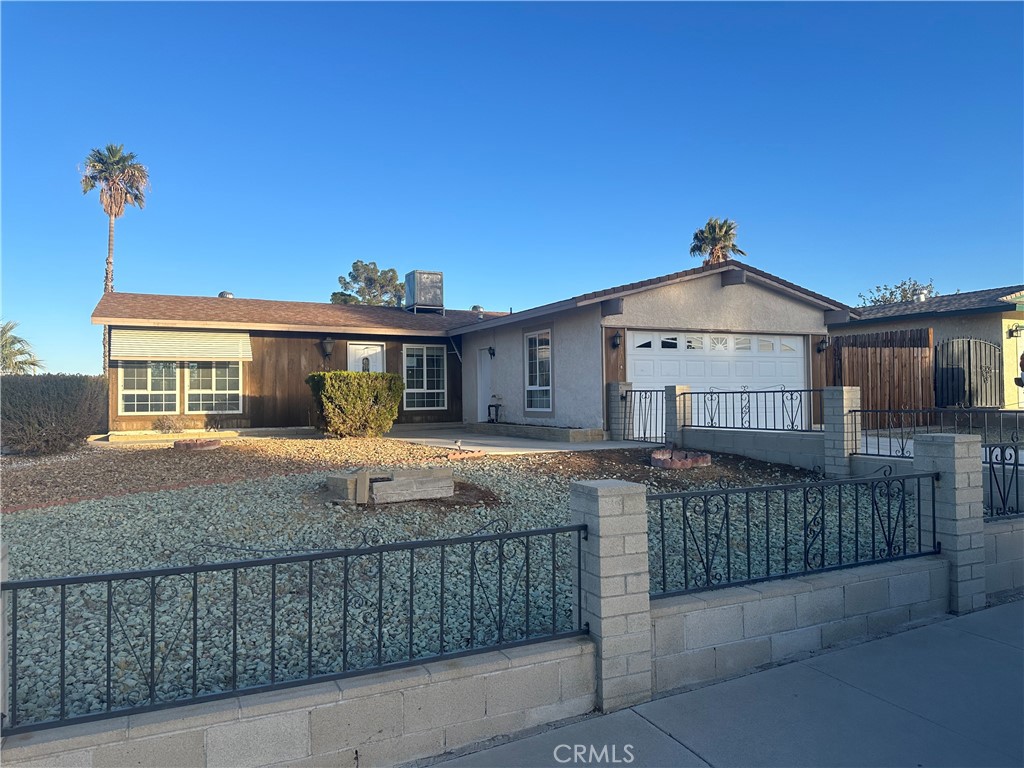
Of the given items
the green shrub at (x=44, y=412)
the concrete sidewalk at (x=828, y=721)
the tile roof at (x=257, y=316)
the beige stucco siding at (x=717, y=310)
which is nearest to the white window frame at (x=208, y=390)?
the tile roof at (x=257, y=316)

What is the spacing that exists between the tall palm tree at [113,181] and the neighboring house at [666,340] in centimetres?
2297

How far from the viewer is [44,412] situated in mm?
11211

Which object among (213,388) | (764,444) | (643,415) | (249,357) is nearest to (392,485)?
(764,444)

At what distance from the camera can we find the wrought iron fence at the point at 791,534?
445 cm

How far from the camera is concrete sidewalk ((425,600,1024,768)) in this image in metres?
2.79

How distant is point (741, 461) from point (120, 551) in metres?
7.99

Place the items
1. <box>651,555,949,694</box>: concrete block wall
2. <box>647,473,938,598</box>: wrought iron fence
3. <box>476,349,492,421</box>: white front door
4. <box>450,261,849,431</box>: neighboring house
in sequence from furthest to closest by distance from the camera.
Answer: <box>476,349,492,421</box>: white front door, <box>450,261,849,431</box>: neighboring house, <box>647,473,938,598</box>: wrought iron fence, <box>651,555,949,694</box>: concrete block wall

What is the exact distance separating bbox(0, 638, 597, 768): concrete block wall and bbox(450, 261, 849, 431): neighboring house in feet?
30.8

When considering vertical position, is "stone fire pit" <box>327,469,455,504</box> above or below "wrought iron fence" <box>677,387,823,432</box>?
below

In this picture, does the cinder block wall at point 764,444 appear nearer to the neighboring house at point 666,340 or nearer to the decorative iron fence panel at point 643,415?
the decorative iron fence panel at point 643,415

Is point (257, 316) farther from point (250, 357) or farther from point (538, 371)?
point (538, 371)

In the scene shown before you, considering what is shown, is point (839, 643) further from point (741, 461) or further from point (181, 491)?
point (181, 491)

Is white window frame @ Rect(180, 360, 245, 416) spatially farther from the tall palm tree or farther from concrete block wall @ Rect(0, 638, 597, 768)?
the tall palm tree

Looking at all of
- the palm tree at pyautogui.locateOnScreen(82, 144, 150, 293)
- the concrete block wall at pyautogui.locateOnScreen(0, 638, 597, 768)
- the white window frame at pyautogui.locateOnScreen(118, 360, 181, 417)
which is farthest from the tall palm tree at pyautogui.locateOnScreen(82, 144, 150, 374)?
the concrete block wall at pyautogui.locateOnScreen(0, 638, 597, 768)
